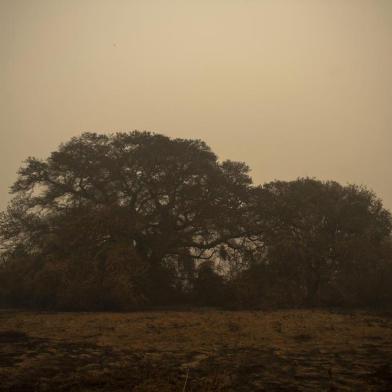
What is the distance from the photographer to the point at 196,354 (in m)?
9.88

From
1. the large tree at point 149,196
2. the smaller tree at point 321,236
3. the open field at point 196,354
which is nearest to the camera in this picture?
the open field at point 196,354

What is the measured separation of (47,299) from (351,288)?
51.2 feet

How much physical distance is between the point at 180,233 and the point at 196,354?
15.1 metres

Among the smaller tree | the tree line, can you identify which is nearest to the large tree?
the tree line

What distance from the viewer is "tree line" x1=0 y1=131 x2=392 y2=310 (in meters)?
21.6

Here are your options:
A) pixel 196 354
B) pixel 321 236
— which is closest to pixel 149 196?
pixel 321 236

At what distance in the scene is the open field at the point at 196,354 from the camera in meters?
7.44

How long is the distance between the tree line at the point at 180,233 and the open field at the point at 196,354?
5843mm

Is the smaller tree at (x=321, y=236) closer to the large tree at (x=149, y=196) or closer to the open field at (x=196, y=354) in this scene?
the large tree at (x=149, y=196)

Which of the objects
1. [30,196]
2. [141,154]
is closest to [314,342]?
[141,154]

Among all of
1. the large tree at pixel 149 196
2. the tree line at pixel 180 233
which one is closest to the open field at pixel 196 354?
the tree line at pixel 180 233

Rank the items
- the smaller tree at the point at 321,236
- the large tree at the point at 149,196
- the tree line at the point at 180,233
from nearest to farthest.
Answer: the tree line at the point at 180,233, the smaller tree at the point at 321,236, the large tree at the point at 149,196

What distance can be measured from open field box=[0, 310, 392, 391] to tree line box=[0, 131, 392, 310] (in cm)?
584

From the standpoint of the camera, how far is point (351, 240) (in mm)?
22875
